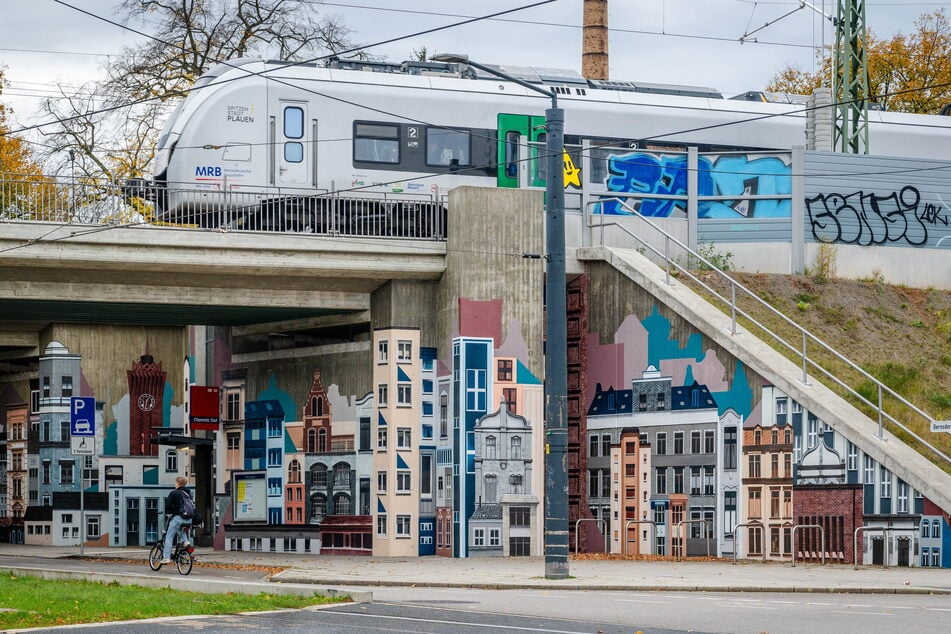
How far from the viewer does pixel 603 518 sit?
29594 mm

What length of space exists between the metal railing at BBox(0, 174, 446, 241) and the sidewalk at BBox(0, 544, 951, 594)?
20.1 feet

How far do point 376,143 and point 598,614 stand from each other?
16.0 meters

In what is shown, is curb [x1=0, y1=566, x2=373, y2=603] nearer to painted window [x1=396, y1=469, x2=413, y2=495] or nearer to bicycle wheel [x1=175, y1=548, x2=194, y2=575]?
bicycle wheel [x1=175, y1=548, x2=194, y2=575]

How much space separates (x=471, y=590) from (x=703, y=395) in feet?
26.9

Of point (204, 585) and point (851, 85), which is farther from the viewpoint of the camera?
point (851, 85)

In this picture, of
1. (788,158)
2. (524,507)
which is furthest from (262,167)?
(788,158)

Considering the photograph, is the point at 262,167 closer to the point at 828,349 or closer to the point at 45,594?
the point at 828,349

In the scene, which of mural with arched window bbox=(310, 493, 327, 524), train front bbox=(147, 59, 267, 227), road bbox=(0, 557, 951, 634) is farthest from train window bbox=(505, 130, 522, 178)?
road bbox=(0, 557, 951, 634)

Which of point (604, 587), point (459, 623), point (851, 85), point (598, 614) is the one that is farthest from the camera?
point (851, 85)

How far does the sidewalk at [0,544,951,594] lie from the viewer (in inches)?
798

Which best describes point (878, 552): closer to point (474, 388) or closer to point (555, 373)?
point (555, 373)

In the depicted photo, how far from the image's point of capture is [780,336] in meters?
28.3

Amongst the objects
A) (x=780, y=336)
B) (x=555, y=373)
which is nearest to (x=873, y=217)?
(x=780, y=336)

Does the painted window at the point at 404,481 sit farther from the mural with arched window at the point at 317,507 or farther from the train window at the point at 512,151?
the train window at the point at 512,151
